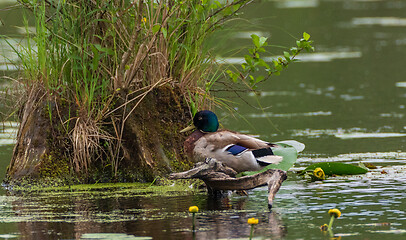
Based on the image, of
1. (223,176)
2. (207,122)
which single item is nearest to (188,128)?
(207,122)

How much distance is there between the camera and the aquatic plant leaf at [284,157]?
8.44 metres

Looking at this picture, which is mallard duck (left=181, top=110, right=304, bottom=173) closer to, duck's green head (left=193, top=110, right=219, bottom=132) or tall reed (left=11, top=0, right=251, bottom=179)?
duck's green head (left=193, top=110, right=219, bottom=132)

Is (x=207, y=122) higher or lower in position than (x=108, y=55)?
lower

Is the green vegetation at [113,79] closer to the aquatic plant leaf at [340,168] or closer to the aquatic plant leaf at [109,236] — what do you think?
the aquatic plant leaf at [340,168]

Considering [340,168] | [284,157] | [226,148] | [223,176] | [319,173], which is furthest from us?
[340,168]

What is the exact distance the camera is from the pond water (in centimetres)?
681

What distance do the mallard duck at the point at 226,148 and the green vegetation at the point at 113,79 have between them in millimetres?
763

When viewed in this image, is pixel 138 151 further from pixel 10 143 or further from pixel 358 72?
pixel 358 72

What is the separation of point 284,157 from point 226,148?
0.78 m

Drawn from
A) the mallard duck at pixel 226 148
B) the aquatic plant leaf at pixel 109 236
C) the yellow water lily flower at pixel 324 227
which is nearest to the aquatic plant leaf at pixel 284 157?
the mallard duck at pixel 226 148

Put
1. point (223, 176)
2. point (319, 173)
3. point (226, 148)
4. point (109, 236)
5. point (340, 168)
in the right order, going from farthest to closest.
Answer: point (340, 168) → point (319, 173) → point (226, 148) → point (223, 176) → point (109, 236)

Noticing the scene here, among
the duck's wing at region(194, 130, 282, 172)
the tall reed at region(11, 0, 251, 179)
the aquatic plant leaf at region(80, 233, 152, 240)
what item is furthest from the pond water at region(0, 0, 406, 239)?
the tall reed at region(11, 0, 251, 179)

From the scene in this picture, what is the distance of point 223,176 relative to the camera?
7.97m

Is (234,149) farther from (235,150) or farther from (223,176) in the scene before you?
(223,176)
